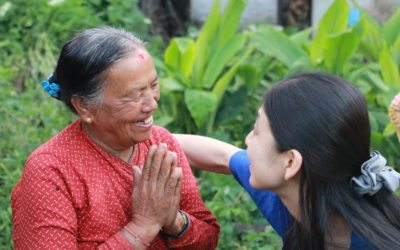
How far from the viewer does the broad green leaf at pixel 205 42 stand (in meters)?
5.48

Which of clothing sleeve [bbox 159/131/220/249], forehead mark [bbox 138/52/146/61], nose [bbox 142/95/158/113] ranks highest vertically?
forehead mark [bbox 138/52/146/61]

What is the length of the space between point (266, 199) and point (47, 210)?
0.79m

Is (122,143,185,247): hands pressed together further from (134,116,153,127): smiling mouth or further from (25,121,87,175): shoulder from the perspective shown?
(25,121,87,175): shoulder

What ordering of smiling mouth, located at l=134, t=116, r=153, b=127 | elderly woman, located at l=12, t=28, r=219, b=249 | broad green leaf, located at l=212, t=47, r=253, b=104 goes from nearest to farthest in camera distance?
elderly woman, located at l=12, t=28, r=219, b=249, smiling mouth, located at l=134, t=116, r=153, b=127, broad green leaf, located at l=212, t=47, r=253, b=104

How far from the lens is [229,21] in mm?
5582

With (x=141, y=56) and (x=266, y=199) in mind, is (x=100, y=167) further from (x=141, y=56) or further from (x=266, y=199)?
(x=266, y=199)

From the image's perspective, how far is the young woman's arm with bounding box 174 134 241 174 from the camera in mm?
2936

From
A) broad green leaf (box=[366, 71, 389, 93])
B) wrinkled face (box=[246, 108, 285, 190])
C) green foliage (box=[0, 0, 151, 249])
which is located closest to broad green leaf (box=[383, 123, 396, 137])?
broad green leaf (box=[366, 71, 389, 93])

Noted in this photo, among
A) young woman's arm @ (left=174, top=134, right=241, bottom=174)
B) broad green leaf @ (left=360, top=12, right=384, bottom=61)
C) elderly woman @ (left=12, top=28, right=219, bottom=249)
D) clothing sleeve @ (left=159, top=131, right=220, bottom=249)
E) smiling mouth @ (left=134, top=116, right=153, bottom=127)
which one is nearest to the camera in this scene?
elderly woman @ (left=12, top=28, right=219, bottom=249)

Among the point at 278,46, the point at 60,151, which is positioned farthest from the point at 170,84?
the point at 60,151

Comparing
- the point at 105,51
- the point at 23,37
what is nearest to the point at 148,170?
the point at 105,51

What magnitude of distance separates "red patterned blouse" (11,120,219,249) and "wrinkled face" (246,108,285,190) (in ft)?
1.38

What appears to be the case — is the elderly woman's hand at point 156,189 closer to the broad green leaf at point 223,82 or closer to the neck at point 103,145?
the neck at point 103,145

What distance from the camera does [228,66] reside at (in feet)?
19.3
